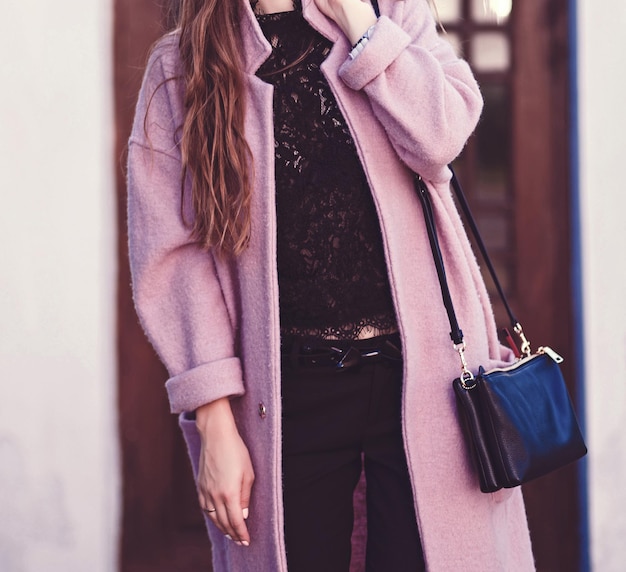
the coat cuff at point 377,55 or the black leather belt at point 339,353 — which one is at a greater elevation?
the coat cuff at point 377,55

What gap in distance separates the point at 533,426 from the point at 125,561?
1.99 meters

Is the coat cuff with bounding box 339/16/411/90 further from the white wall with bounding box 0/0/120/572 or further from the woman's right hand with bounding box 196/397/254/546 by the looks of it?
the white wall with bounding box 0/0/120/572

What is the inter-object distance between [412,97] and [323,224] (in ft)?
0.84

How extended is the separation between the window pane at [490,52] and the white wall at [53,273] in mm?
1307

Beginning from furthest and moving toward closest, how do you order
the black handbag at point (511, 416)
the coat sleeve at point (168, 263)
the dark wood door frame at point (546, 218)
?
the dark wood door frame at point (546, 218), the coat sleeve at point (168, 263), the black handbag at point (511, 416)

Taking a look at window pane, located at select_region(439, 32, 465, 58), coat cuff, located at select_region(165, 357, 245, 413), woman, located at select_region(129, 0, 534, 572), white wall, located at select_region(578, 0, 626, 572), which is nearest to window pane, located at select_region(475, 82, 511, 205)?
window pane, located at select_region(439, 32, 465, 58)

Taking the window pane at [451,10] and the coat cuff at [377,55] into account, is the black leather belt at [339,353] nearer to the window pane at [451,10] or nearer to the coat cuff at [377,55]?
the coat cuff at [377,55]

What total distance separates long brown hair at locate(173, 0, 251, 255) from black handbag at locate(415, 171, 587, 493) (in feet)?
1.05

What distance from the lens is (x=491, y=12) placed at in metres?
2.69

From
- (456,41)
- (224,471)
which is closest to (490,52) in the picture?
(456,41)

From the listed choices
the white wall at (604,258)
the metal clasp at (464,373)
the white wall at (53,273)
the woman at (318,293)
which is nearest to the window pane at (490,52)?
the white wall at (604,258)

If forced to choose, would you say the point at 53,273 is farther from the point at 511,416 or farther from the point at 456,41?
the point at 511,416

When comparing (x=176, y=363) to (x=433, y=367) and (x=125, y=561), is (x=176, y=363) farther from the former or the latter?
(x=125, y=561)

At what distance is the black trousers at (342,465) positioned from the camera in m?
1.29
